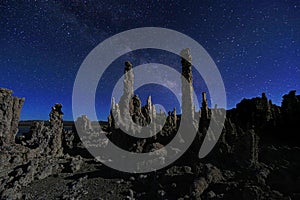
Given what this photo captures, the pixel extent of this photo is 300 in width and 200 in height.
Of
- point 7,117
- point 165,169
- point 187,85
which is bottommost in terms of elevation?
point 165,169

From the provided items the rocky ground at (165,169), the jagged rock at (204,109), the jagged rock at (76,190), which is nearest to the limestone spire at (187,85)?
the jagged rock at (204,109)

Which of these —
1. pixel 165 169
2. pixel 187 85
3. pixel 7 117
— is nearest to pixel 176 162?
pixel 165 169

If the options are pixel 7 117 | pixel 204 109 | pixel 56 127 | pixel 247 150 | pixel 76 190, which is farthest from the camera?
pixel 56 127

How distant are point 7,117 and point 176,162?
28.2 metres

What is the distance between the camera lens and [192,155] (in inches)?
862

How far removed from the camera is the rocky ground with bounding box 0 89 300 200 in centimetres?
1464

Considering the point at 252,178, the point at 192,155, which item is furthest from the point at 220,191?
the point at 192,155

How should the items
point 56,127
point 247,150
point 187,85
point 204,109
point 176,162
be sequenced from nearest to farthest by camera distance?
1. point 247,150
2. point 176,162
3. point 187,85
4. point 204,109
5. point 56,127

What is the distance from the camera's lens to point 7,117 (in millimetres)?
30047

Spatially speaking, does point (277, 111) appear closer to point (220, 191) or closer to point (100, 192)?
point (220, 191)

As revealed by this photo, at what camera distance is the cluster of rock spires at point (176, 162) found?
14922 millimetres

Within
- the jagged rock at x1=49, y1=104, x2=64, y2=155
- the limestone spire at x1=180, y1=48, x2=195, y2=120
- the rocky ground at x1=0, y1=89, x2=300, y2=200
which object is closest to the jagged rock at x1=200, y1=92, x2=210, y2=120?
the rocky ground at x1=0, y1=89, x2=300, y2=200

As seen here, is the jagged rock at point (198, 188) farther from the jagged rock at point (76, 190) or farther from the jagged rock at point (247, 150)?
the jagged rock at point (76, 190)

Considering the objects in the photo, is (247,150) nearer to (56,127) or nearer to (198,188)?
(198,188)
